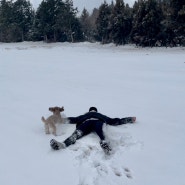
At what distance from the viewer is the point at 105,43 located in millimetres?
44031

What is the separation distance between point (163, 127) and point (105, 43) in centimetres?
3800

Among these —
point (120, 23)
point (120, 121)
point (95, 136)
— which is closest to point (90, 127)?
point (95, 136)

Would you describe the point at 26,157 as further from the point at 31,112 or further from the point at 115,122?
the point at 31,112

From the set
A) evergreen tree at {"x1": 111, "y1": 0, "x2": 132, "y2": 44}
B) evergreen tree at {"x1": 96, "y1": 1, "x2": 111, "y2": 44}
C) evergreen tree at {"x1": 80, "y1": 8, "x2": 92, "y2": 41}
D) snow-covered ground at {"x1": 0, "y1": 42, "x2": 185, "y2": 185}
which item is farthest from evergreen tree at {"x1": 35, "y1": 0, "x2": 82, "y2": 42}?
snow-covered ground at {"x1": 0, "y1": 42, "x2": 185, "y2": 185}

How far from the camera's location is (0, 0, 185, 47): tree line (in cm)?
3356

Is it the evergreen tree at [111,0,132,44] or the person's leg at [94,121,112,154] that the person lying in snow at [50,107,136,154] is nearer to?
the person's leg at [94,121,112,154]

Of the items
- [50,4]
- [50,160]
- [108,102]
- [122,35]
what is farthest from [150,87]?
[50,4]

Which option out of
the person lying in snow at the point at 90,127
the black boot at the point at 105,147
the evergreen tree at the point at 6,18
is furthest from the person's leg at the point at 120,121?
the evergreen tree at the point at 6,18

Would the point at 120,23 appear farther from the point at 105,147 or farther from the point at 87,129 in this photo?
the point at 105,147

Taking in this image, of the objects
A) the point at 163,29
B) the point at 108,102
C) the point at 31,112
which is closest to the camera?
the point at 31,112

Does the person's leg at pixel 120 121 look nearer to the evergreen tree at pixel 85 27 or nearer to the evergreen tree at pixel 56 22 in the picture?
the evergreen tree at pixel 56 22

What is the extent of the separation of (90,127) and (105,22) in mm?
39995

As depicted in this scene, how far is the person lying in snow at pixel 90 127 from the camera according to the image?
17.5 ft

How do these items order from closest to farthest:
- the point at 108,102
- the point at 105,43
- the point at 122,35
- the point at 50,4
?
the point at 108,102
the point at 122,35
the point at 105,43
the point at 50,4
